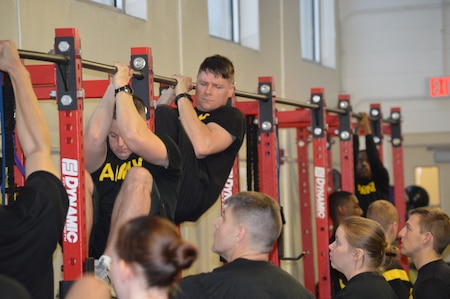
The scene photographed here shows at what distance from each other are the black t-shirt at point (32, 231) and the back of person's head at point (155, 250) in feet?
2.38

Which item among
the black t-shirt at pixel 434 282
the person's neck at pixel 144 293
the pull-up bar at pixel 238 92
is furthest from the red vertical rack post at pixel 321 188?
the person's neck at pixel 144 293

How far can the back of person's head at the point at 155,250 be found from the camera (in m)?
2.18

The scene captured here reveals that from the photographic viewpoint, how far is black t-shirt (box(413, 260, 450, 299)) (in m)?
4.30

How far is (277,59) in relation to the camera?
999 cm

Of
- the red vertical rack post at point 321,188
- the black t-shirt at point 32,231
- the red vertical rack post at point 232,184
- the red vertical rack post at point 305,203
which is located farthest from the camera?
the red vertical rack post at point 305,203

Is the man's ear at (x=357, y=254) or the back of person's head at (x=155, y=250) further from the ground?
the back of person's head at (x=155, y=250)

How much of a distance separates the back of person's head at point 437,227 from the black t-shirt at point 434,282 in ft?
0.51

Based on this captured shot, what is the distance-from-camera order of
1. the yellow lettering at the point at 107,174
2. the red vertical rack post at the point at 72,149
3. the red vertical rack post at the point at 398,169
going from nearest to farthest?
the red vertical rack post at the point at 72,149, the yellow lettering at the point at 107,174, the red vertical rack post at the point at 398,169

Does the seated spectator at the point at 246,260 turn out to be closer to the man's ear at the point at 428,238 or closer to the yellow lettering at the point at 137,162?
the yellow lettering at the point at 137,162

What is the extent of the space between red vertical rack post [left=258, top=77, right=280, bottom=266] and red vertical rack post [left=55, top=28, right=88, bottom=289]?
2.26 metres

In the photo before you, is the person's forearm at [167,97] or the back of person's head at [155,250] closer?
the back of person's head at [155,250]

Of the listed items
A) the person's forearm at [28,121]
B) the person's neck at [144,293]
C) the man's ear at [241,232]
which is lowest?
the person's neck at [144,293]

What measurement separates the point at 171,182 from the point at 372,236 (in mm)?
1080

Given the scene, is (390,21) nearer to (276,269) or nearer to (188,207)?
(188,207)
